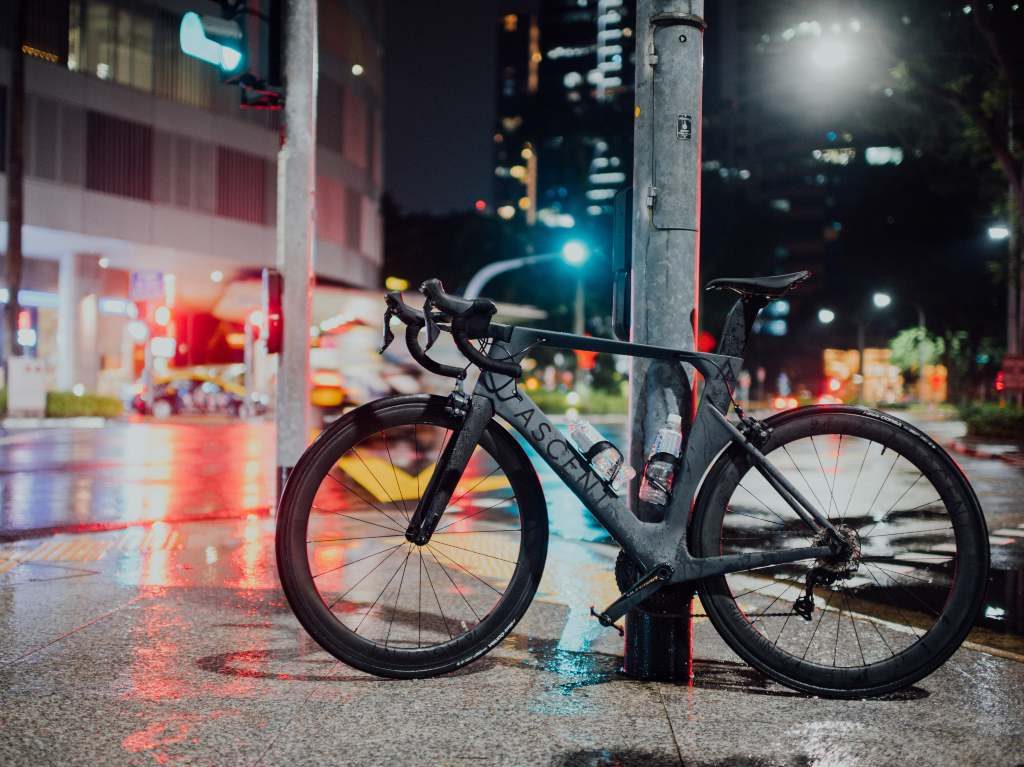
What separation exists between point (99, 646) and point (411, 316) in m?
2.09

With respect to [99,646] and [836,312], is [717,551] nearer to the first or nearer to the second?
[99,646]

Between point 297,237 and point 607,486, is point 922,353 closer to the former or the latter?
point 297,237

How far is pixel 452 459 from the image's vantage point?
3.87 m

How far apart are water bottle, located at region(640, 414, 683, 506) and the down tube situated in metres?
0.11

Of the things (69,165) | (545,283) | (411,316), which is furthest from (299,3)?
(545,283)

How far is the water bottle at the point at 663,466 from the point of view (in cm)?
396

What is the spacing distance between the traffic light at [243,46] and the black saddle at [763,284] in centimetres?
522

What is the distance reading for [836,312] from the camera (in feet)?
219

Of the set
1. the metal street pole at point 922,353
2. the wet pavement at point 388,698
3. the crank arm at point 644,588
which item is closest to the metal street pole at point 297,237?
the wet pavement at point 388,698

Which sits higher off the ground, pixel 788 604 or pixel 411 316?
pixel 411 316

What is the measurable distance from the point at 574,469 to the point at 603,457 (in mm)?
126

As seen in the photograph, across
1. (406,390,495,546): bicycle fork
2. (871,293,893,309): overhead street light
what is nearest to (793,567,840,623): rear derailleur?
(406,390,495,546): bicycle fork

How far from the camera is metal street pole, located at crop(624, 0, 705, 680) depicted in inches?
167

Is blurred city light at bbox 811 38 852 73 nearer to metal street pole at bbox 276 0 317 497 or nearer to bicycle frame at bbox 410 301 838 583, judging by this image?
metal street pole at bbox 276 0 317 497
